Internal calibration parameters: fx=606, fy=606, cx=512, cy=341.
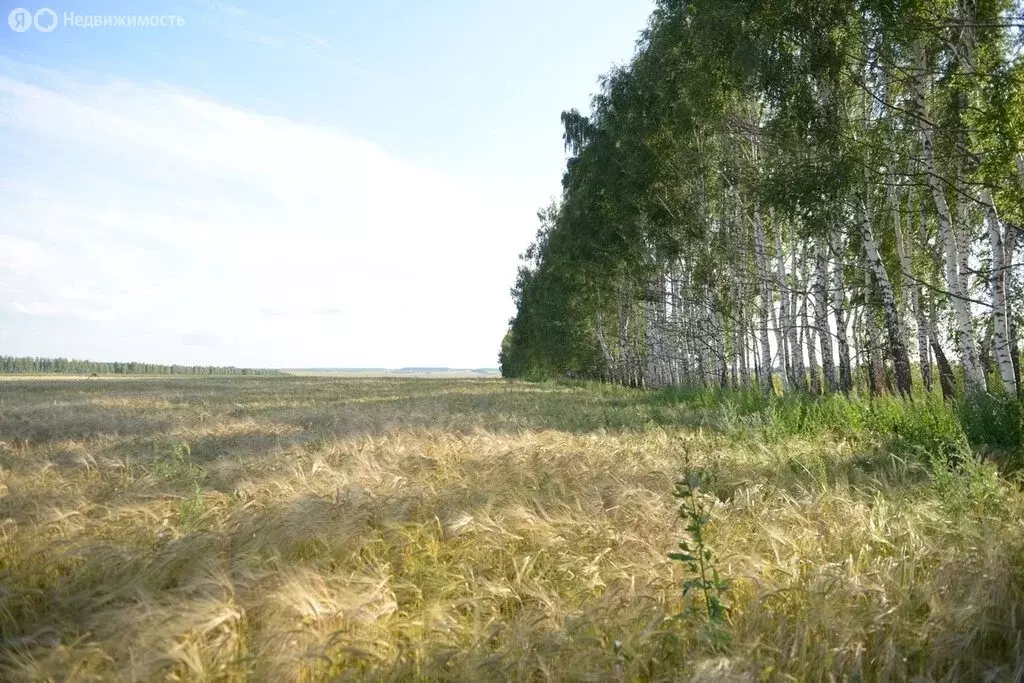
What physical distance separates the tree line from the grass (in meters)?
6.73

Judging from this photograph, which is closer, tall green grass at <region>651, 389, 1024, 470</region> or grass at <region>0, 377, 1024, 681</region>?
grass at <region>0, 377, 1024, 681</region>

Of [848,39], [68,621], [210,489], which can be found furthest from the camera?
[848,39]

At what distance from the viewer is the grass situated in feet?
7.27

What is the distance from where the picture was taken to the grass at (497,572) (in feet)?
7.27

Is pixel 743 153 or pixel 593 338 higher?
pixel 743 153

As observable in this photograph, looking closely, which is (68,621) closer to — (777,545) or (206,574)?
(206,574)

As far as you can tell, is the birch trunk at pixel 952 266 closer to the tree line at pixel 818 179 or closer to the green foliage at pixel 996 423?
the tree line at pixel 818 179

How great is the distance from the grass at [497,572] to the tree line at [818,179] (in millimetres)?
6729

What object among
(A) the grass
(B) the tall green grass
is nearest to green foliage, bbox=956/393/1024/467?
(B) the tall green grass

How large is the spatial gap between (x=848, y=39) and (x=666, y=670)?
1229 cm

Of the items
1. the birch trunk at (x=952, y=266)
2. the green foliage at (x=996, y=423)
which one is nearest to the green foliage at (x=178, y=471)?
the green foliage at (x=996, y=423)

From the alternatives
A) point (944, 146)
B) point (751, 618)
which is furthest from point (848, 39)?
point (751, 618)

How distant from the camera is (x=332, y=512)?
12.1ft

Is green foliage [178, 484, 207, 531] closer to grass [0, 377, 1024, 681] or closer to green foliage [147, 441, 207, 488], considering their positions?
grass [0, 377, 1024, 681]
